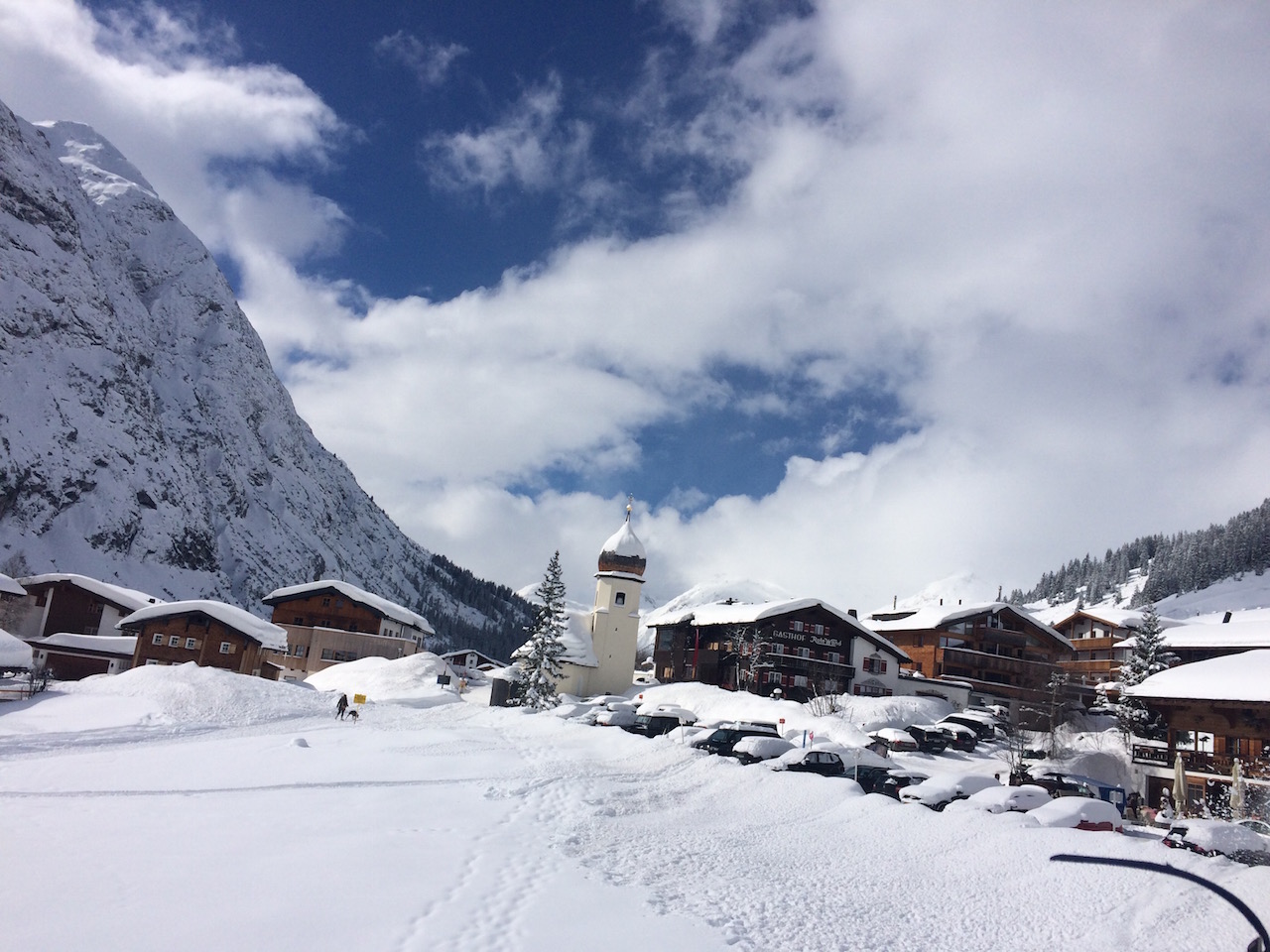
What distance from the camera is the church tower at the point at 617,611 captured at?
68.0m

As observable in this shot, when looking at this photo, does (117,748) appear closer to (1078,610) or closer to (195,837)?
(195,837)

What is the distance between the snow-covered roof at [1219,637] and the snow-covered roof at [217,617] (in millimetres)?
62844

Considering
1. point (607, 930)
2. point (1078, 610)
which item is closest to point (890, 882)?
point (607, 930)

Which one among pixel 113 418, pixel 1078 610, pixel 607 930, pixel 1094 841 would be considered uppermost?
pixel 113 418

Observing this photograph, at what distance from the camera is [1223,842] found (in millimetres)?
20141

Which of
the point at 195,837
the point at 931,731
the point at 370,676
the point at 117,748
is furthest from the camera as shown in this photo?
the point at 370,676

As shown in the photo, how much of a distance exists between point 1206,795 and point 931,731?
1453cm

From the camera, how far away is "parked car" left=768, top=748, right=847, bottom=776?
30.1 meters

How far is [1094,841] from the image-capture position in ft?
53.2

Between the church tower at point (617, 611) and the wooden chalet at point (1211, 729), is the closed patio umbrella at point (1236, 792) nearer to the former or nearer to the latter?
the wooden chalet at point (1211, 729)

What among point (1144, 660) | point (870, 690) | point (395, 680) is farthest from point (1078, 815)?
point (395, 680)

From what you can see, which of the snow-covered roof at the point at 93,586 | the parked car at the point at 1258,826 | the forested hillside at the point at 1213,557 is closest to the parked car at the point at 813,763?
the parked car at the point at 1258,826

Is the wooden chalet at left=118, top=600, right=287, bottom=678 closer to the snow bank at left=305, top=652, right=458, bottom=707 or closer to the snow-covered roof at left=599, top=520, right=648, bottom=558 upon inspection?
the snow bank at left=305, top=652, right=458, bottom=707

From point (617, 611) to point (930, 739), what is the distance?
30.3 metres
